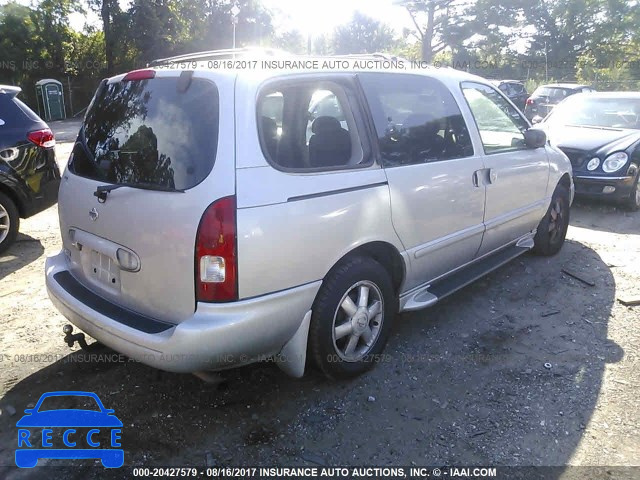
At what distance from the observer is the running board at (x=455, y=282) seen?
11.0 feet

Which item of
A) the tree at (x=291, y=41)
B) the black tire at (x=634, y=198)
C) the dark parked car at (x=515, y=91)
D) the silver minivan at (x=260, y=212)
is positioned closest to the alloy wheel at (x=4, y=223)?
the silver minivan at (x=260, y=212)

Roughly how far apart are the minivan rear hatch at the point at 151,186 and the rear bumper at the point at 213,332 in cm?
11

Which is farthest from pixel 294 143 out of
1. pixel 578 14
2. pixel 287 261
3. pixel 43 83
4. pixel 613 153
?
pixel 578 14

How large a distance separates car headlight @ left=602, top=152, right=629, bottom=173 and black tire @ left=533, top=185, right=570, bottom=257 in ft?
7.12

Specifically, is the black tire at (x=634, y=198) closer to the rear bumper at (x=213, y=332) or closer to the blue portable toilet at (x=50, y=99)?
the rear bumper at (x=213, y=332)

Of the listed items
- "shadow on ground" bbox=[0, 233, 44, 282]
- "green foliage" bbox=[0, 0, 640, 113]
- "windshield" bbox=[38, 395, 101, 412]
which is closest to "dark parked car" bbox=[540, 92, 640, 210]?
"windshield" bbox=[38, 395, 101, 412]

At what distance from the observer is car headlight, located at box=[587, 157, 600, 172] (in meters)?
6.88

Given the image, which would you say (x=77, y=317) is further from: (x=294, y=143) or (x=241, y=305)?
(x=294, y=143)

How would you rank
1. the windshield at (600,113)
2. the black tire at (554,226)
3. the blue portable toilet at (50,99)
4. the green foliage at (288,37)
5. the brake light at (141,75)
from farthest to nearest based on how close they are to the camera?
1. the green foliage at (288,37)
2. the blue portable toilet at (50,99)
3. the windshield at (600,113)
4. the black tire at (554,226)
5. the brake light at (141,75)

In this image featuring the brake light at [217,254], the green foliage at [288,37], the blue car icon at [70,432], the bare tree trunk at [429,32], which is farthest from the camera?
the bare tree trunk at [429,32]

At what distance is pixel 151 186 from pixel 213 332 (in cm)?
77

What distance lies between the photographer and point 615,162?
22.4 ft

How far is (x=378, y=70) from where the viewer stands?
10.3 ft

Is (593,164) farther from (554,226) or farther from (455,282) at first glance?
(455,282)
